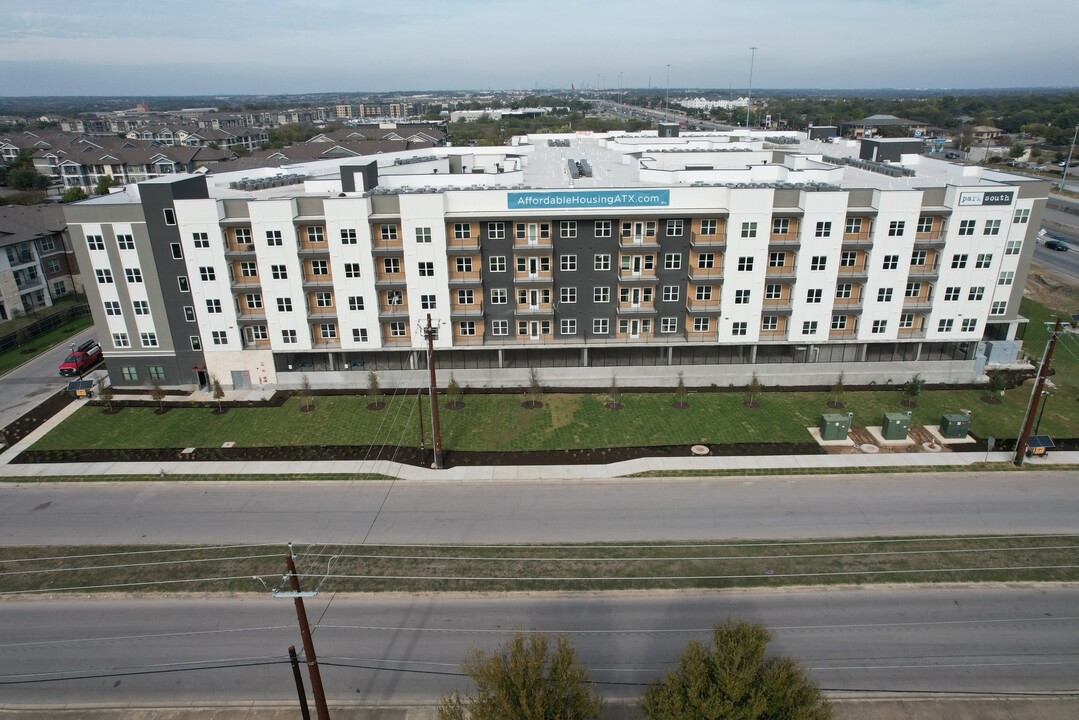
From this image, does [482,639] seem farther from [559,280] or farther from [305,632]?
[559,280]

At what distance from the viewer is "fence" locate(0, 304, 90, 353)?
63466mm

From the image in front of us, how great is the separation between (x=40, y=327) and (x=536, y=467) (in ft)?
198

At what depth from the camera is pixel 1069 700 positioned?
24844 millimetres

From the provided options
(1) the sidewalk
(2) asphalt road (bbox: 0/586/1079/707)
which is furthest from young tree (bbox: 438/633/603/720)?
(1) the sidewalk

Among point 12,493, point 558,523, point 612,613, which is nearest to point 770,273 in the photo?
point 558,523

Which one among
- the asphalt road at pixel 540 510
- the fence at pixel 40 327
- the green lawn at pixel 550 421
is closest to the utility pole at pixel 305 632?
the asphalt road at pixel 540 510

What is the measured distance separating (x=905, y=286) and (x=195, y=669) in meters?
55.1

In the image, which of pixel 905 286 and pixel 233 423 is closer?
pixel 233 423

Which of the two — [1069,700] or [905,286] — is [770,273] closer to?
[905,286]

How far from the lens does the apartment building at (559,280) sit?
49.3 m

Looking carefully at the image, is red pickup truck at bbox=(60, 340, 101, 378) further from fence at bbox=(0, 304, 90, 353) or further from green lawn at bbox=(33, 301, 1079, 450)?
fence at bbox=(0, 304, 90, 353)

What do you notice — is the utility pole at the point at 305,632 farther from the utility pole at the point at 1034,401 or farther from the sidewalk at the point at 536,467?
the utility pole at the point at 1034,401

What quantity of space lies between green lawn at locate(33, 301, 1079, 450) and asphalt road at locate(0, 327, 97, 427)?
5783 mm

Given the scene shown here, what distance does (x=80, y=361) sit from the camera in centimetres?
5631
